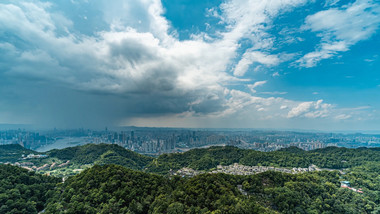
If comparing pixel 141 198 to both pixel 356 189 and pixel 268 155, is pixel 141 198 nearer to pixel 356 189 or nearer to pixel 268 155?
pixel 356 189

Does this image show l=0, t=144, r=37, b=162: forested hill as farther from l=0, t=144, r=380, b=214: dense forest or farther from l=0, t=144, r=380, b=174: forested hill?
l=0, t=144, r=380, b=214: dense forest

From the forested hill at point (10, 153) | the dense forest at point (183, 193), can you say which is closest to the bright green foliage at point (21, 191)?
the dense forest at point (183, 193)

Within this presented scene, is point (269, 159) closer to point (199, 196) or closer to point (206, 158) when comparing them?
point (206, 158)

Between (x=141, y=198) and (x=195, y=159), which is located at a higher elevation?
(x=141, y=198)

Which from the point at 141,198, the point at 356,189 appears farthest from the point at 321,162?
the point at 141,198

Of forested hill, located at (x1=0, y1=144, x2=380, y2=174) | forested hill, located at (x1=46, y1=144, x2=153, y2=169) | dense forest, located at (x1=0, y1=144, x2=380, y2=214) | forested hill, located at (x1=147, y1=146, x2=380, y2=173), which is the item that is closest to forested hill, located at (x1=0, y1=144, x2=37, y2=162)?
forested hill, located at (x1=0, y1=144, x2=380, y2=174)

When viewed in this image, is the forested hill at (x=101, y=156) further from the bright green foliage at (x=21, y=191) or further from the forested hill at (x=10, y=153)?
the bright green foliage at (x=21, y=191)
